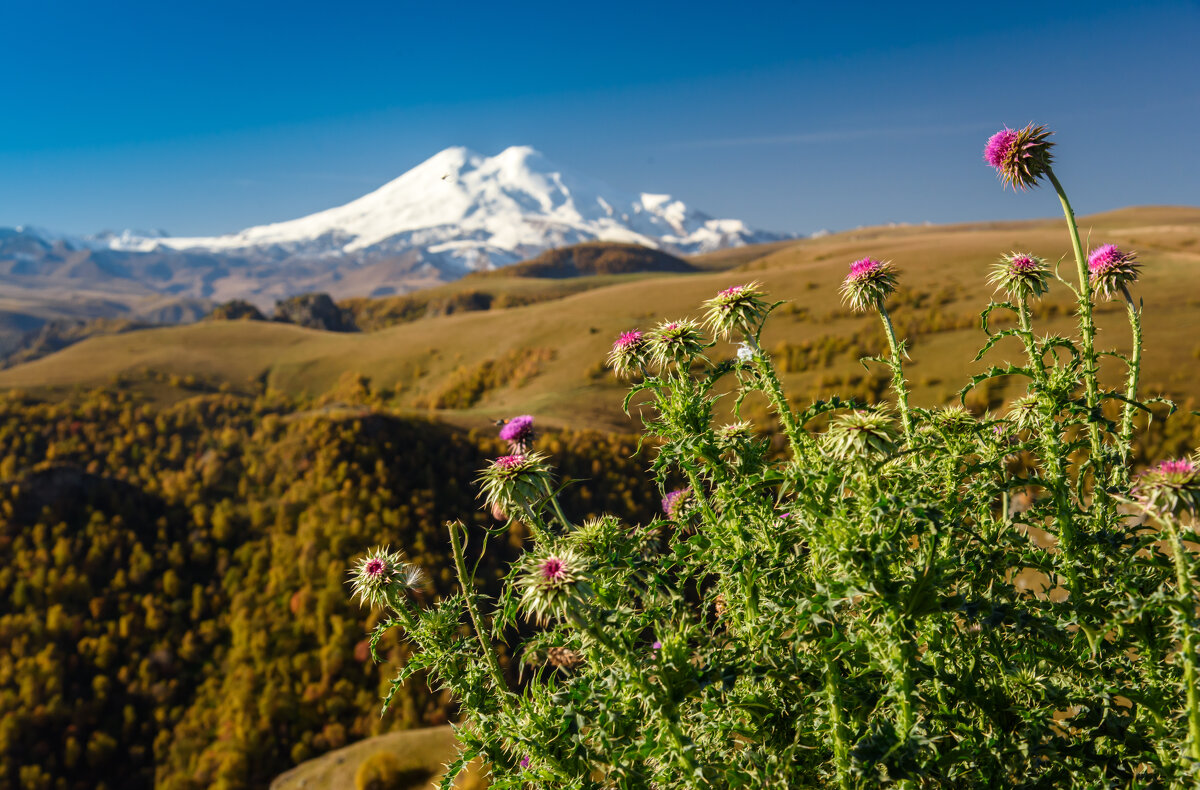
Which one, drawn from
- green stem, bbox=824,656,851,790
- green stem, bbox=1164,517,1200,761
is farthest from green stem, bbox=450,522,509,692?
green stem, bbox=1164,517,1200,761

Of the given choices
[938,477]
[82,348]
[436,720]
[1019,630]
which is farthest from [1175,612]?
[82,348]

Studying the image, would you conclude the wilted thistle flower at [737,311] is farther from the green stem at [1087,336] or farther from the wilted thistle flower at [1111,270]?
the wilted thistle flower at [1111,270]

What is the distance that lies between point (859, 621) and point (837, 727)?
535 millimetres

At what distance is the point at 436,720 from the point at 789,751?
1208 inches

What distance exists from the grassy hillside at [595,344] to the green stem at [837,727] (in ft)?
105

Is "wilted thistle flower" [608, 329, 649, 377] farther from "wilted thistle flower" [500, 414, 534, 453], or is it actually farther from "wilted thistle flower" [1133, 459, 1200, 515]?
"wilted thistle flower" [1133, 459, 1200, 515]

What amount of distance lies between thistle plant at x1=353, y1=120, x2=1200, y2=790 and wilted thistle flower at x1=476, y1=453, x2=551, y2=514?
3 cm

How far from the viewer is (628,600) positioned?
4.62 m

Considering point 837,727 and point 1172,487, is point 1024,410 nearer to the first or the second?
point 1172,487

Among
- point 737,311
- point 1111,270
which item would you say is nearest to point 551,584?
point 737,311

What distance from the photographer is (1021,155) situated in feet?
18.3

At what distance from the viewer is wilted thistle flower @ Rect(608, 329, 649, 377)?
5.07 metres

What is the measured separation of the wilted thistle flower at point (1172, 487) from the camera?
320 cm

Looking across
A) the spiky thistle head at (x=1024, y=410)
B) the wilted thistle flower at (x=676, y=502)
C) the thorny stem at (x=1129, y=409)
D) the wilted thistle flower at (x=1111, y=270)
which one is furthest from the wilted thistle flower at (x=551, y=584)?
the wilted thistle flower at (x=1111, y=270)
